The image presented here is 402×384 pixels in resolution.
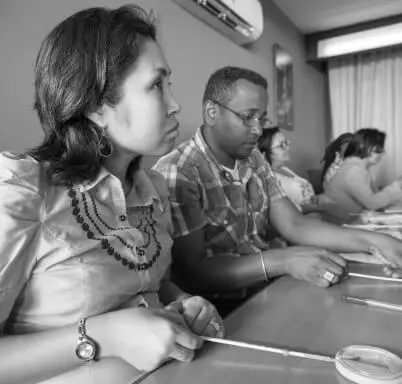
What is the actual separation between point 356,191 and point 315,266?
2.06m

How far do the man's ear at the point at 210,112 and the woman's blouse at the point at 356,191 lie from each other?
154 centimetres

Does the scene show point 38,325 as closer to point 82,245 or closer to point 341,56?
point 82,245

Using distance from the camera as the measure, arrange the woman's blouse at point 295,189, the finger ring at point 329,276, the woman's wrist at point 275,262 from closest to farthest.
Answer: the finger ring at point 329,276 → the woman's wrist at point 275,262 → the woman's blouse at point 295,189

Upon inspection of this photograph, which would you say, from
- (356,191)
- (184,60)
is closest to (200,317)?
(184,60)

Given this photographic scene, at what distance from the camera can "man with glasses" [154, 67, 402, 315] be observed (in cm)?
104

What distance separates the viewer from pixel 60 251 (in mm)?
640

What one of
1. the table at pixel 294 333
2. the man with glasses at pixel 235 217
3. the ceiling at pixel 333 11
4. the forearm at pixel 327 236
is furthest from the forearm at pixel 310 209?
the ceiling at pixel 333 11

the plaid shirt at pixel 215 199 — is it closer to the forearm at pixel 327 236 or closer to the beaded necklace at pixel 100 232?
the forearm at pixel 327 236

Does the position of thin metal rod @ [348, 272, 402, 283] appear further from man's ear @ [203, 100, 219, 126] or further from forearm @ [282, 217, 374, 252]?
man's ear @ [203, 100, 219, 126]

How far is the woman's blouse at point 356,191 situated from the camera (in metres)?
2.74

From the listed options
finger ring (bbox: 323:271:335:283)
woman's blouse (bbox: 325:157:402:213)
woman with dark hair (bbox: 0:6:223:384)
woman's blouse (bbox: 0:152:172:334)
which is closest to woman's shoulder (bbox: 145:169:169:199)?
woman with dark hair (bbox: 0:6:223:384)

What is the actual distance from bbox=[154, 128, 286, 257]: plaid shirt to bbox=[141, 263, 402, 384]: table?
37cm

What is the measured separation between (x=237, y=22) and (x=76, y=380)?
2.42m

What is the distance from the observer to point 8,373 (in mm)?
565
